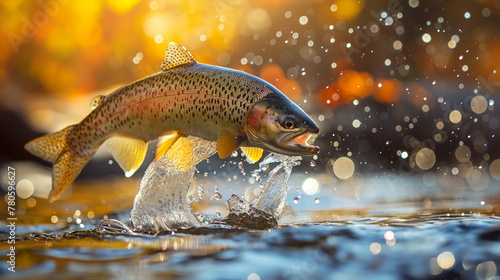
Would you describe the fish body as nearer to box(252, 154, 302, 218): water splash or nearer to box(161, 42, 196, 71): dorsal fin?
box(161, 42, 196, 71): dorsal fin

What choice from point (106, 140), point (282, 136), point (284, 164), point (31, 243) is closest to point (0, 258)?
point (31, 243)

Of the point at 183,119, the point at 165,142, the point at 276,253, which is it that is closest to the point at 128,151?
the point at 165,142

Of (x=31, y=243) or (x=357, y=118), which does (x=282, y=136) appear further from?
(x=357, y=118)

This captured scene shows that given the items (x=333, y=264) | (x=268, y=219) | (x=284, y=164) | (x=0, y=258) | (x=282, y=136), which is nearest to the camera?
(x=333, y=264)

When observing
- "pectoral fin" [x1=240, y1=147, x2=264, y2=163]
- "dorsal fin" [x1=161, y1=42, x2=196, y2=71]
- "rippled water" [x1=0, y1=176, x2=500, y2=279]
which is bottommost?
"rippled water" [x1=0, y1=176, x2=500, y2=279]

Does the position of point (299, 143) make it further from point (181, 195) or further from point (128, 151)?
point (181, 195)

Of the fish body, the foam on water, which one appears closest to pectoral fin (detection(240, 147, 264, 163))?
the fish body
